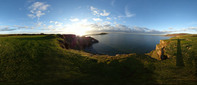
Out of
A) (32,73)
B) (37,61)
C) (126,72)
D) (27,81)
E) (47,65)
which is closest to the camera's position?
(27,81)

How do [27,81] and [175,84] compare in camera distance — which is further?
[27,81]

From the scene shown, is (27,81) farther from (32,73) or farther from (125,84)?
(125,84)

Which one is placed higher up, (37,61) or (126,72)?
(37,61)

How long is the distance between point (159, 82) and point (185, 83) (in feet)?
7.66

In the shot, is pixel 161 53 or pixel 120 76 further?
pixel 161 53

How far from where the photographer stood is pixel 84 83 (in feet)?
23.1

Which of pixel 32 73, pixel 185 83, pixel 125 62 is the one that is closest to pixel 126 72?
pixel 125 62

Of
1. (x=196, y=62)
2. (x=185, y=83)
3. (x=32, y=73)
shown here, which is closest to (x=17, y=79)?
(x=32, y=73)

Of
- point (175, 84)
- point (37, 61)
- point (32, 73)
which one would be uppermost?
point (37, 61)

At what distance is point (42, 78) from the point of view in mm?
7648

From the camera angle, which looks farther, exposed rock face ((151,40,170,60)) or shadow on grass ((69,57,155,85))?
exposed rock face ((151,40,170,60))

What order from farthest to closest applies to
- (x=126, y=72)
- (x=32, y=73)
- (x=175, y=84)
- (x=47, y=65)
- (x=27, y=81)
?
(x=47, y=65) < (x=126, y=72) < (x=32, y=73) < (x=27, y=81) < (x=175, y=84)

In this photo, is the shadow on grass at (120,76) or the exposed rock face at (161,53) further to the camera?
the exposed rock face at (161,53)

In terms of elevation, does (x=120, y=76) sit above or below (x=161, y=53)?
below
